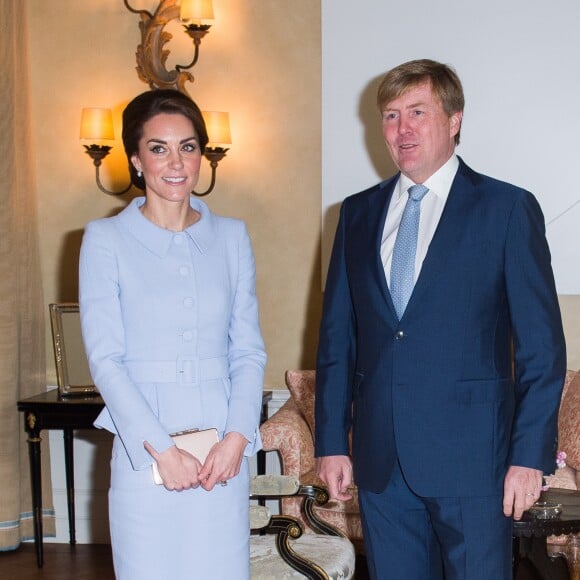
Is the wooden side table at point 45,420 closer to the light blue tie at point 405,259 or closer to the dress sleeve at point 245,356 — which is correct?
the dress sleeve at point 245,356

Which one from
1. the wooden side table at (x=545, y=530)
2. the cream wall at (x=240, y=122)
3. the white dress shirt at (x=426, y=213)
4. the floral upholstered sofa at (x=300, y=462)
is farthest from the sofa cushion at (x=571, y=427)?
the white dress shirt at (x=426, y=213)

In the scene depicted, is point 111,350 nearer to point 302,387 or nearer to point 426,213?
point 426,213

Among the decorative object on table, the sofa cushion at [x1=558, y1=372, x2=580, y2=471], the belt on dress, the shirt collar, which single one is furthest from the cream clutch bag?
the decorative object on table

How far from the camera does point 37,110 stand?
520 centimetres

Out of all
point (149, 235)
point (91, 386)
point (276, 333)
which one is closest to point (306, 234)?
point (276, 333)

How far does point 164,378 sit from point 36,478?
2.62 meters

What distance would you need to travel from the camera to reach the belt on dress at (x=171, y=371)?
7.63 ft

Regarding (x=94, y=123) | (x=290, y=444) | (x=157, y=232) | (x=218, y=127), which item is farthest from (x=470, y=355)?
(x=94, y=123)

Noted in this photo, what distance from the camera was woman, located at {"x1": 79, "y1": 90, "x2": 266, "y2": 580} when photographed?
229 cm

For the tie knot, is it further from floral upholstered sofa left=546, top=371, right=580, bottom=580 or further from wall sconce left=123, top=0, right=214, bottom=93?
wall sconce left=123, top=0, right=214, bottom=93

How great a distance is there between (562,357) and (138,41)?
11.4 feet

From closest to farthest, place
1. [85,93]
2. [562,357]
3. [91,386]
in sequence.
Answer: [562,357] → [91,386] → [85,93]

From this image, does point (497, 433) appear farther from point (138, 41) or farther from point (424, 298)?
point (138, 41)

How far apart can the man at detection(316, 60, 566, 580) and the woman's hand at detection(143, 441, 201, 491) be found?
433mm
